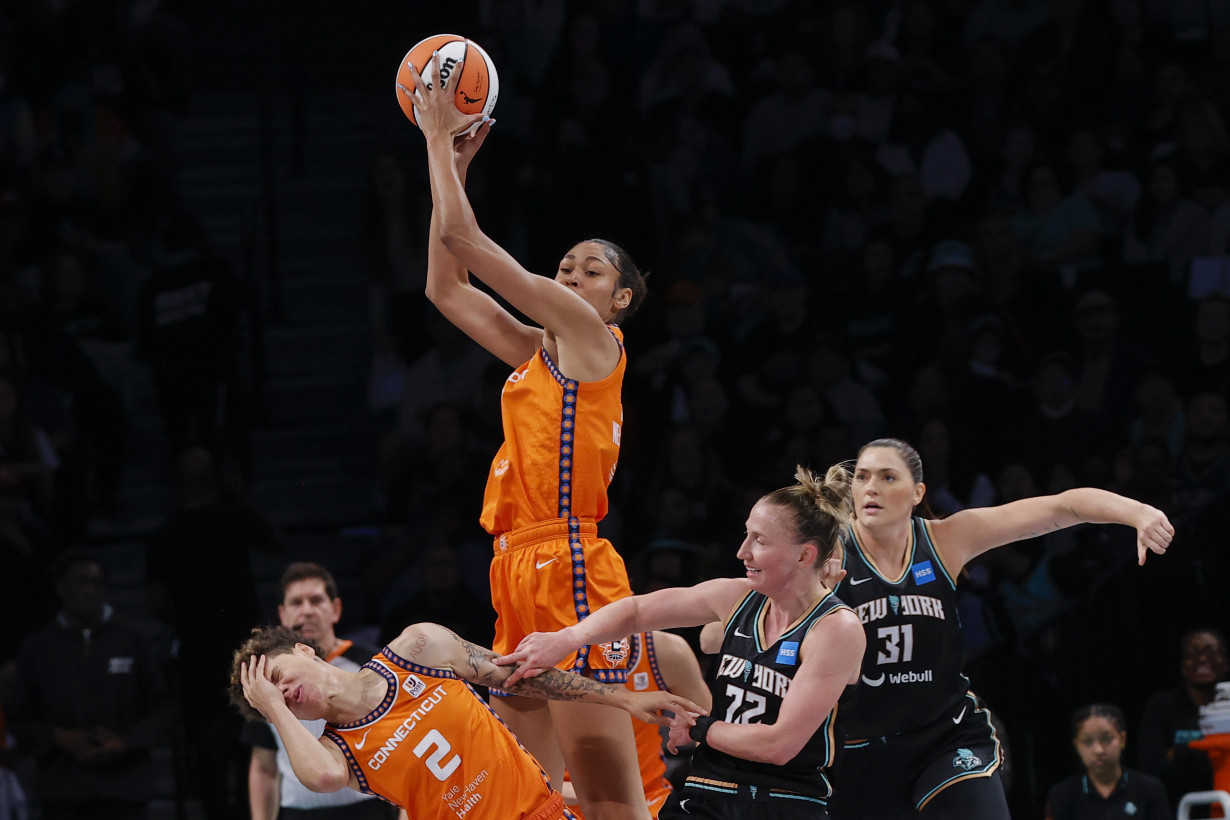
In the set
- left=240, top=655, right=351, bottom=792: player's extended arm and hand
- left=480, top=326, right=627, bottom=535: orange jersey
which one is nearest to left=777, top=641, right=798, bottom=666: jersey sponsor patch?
left=480, top=326, right=627, bottom=535: orange jersey

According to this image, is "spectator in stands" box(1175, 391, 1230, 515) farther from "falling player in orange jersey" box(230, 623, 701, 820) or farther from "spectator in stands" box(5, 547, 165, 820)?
"spectator in stands" box(5, 547, 165, 820)

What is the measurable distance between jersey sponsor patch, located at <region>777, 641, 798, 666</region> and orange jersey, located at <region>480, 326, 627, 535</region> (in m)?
0.78

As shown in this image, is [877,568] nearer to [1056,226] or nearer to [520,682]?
[520,682]

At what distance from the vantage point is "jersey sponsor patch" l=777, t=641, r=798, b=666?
165 inches

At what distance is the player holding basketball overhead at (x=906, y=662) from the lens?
5102 millimetres

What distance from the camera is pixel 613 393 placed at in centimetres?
472

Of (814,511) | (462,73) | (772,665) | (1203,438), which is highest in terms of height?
Answer: (462,73)

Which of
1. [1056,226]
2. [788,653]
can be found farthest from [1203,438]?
[788,653]

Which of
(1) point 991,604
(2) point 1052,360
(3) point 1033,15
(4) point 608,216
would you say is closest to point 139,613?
(4) point 608,216

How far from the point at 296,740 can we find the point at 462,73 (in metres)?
1.96

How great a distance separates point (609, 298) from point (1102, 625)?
405cm

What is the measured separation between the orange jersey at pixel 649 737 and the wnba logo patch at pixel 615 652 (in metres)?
0.64

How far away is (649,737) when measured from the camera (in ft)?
18.4

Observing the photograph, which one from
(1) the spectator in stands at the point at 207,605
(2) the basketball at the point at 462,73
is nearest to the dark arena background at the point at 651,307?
(1) the spectator in stands at the point at 207,605
